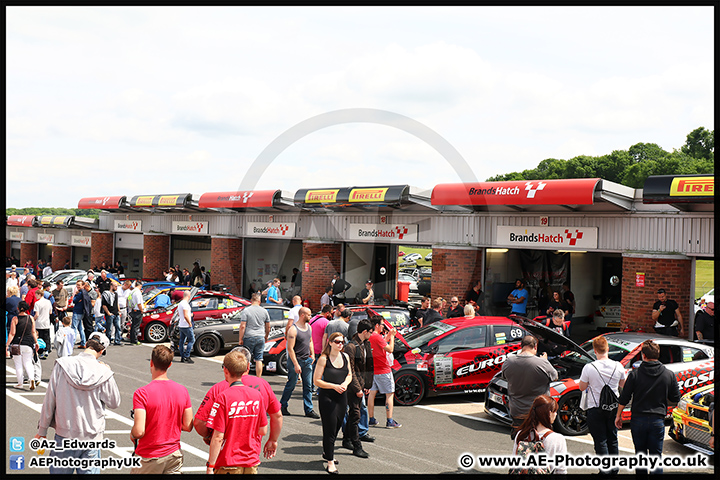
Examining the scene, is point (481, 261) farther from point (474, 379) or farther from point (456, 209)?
point (474, 379)

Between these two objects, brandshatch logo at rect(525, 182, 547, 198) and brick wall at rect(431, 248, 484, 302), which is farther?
brick wall at rect(431, 248, 484, 302)

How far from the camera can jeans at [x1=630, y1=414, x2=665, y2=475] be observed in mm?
6367

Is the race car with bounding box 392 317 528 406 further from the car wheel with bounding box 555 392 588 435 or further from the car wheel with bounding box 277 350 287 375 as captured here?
the car wheel with bounding box 277 350 287 375

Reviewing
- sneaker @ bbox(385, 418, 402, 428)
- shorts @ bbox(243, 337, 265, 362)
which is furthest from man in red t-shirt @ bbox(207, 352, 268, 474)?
shorts @ bbox(243, 337, 265, 362)

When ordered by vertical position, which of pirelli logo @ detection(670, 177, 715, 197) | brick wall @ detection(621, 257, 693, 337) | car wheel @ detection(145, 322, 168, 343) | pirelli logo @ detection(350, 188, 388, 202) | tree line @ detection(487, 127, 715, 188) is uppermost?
tree line @ detection(487, 127, 715, 188)

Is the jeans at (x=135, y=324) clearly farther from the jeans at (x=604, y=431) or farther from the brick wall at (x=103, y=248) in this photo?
the brick wall at (x=103, y=248)

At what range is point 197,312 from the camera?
53.0ft

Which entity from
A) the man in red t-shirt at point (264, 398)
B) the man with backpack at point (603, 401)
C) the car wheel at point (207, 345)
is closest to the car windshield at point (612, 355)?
the man with backpack at point (603, 401)

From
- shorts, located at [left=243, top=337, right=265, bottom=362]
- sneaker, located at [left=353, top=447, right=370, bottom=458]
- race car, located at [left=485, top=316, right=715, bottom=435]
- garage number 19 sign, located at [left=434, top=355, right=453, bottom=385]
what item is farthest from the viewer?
shorts, located at [left=243, top=337, right=265, bottom=362]

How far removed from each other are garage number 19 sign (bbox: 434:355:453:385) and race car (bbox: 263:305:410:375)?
2.00 metres

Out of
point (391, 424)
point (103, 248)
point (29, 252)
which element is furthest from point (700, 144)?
point (391, 424)

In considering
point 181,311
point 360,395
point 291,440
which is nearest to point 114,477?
point 291,440

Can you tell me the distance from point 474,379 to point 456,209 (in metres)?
8.80

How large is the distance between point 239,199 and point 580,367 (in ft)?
55.9
